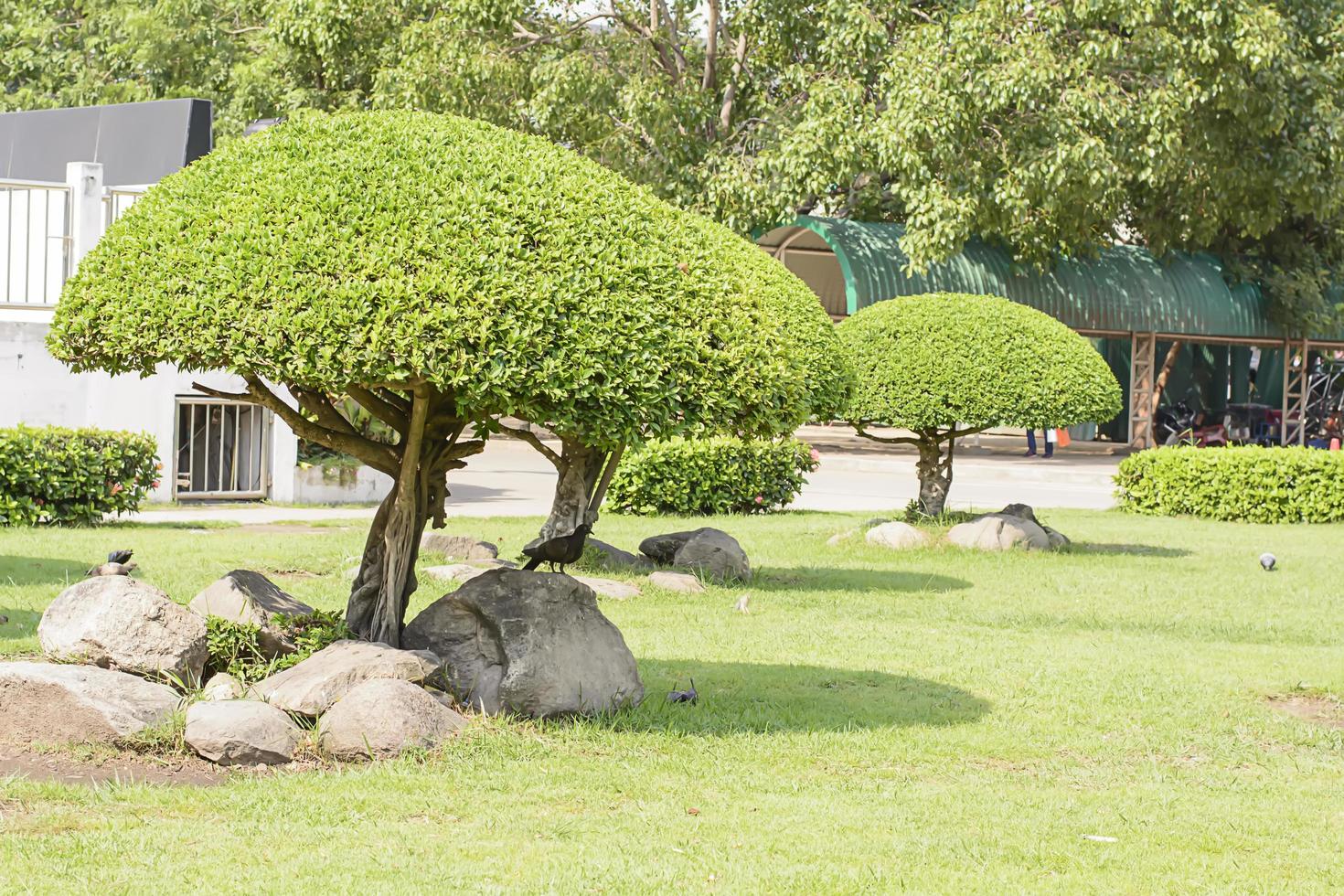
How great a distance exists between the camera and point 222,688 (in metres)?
6.62

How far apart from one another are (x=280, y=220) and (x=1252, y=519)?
15.9m

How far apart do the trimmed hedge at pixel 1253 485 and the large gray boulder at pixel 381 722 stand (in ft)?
49.9

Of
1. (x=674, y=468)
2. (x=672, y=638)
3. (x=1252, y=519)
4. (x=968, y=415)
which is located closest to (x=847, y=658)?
(x=672, y=638)

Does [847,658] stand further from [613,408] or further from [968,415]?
[968,415]

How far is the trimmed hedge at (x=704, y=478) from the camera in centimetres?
1784

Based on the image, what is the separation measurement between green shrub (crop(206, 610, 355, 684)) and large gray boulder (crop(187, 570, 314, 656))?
43 mm

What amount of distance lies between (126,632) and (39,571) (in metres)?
4.97

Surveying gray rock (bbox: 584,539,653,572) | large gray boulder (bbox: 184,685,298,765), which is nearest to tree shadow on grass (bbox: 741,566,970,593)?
gray rock (bbox: 584,539,653,572)

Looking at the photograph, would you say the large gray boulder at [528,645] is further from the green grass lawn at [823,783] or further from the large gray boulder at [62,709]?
the large gray boulder at [62,709]

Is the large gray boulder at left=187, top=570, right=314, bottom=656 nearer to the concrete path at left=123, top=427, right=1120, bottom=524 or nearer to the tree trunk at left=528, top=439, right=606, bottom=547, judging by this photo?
the tree trunk at left=528, top=439, right=606, bottom=547

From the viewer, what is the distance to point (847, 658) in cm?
898

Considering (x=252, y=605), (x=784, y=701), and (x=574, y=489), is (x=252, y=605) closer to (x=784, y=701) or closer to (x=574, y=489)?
(x=784, y=701)

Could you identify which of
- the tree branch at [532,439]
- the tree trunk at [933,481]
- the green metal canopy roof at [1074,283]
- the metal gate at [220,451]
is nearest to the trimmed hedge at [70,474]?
the metal gate at [220,451]

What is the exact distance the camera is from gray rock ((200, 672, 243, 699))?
6.58 meters
